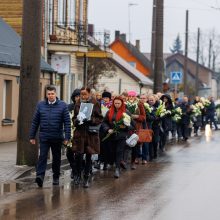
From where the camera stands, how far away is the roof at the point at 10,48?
2586 cm

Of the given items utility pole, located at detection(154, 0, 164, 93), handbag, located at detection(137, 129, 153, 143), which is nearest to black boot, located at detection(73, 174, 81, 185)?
handbag, located at detection(137, 129, 153, 143)

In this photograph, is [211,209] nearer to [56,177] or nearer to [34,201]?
[34,201]

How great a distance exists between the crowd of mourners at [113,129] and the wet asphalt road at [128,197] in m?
0.39

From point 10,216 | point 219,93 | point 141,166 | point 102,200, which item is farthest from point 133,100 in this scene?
point 219,93

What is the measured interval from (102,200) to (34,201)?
109 cm

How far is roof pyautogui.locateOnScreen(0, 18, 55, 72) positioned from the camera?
84.8ft

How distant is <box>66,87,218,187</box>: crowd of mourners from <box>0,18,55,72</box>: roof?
501 centimetres

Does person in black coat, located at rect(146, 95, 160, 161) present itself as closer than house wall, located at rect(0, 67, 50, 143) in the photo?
Yes

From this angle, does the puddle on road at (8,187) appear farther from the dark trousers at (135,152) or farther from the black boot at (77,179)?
the dark trousers at (135,152)

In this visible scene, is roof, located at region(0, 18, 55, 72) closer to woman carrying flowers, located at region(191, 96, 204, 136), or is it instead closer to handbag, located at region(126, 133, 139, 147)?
woman carrying flowers, located at region(191, 96, 204, 136)

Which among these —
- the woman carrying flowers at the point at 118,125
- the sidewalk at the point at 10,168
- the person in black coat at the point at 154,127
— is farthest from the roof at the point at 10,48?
the woman carrying flowers at the point at 118,125

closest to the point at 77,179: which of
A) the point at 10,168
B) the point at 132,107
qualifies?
the point at 10,168

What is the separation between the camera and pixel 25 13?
56.6 ft

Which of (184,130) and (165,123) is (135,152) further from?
(184,130)
